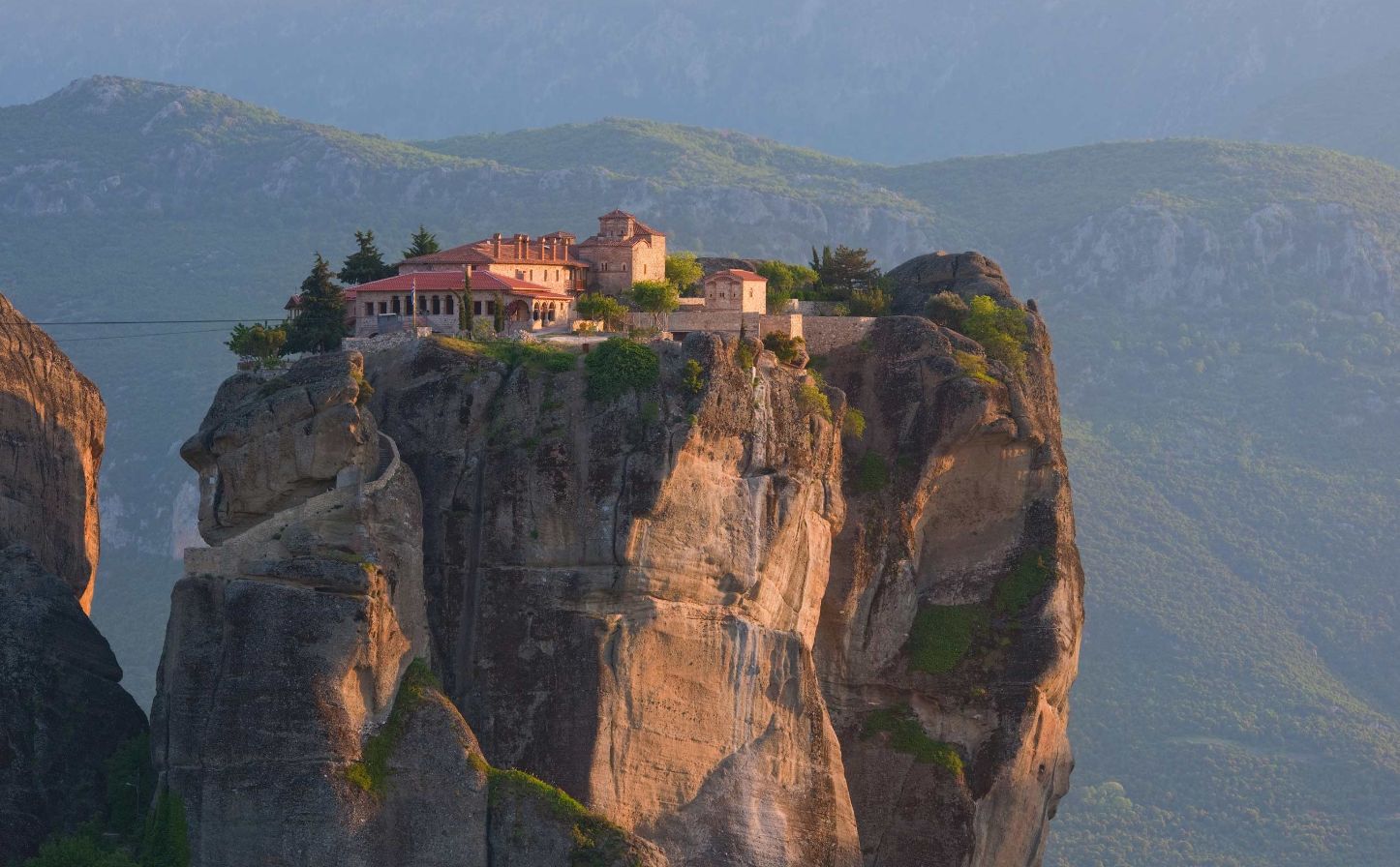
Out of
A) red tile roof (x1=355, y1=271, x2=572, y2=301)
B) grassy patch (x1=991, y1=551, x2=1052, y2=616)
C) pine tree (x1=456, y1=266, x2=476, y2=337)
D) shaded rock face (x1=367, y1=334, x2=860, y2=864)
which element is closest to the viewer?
shaded rock face (x1=367, y1=334, x2=860, y2=864)

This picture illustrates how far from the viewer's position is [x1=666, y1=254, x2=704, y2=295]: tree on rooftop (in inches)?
3848

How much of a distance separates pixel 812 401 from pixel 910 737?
35.0 feet

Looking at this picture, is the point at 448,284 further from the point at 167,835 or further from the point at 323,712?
the point at 167,835

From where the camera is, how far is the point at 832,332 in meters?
93.9

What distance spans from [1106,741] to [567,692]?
6456 cm

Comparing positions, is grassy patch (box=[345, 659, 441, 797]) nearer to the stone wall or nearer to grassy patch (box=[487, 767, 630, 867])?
grassy patch (box=[487, 767, 630, 867])

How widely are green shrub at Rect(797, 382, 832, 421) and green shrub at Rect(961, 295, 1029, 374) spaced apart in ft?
25.9

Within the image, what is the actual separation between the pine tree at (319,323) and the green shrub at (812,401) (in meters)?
13.2

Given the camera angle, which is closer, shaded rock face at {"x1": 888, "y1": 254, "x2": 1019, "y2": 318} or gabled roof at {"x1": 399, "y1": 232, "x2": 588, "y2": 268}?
gabled roof at {"x1": 399, "y1": 232, "x2": 588, "y2": 268}

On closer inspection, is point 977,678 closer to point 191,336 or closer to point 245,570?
point 245,570

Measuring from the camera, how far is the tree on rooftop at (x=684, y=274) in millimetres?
97750

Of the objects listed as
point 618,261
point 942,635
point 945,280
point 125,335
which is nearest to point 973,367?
point 942,635

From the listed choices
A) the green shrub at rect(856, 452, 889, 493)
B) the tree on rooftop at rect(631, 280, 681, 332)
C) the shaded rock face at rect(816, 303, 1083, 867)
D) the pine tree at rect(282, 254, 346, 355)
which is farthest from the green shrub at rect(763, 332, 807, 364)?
the pine tree at rect(282, 254, 346, 355)

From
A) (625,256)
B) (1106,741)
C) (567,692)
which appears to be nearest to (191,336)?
(1106,741)
